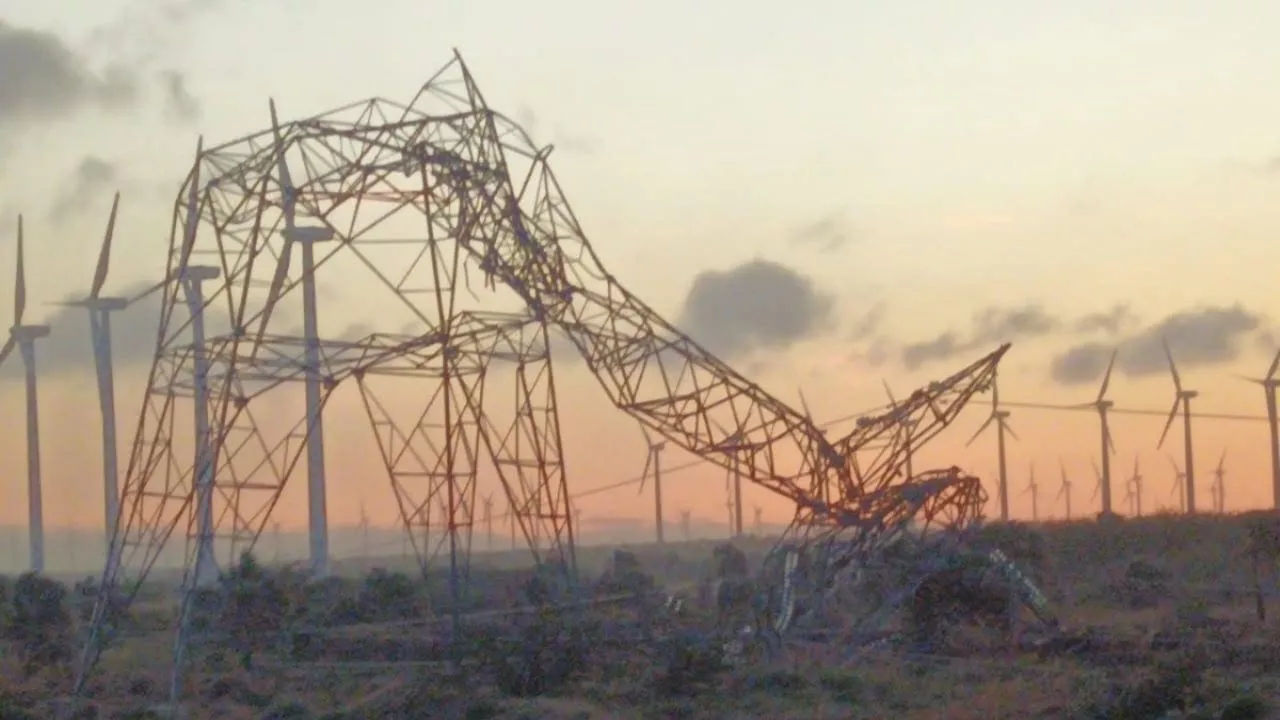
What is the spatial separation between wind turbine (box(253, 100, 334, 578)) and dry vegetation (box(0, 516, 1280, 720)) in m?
4.07

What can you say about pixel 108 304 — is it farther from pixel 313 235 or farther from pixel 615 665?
pixel 615 665

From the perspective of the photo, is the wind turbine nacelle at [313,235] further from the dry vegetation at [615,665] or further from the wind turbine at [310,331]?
the dry vegetation at [615,665]

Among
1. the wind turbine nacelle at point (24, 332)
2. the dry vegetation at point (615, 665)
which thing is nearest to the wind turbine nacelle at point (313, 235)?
the dry vegetation at point (615, 665)

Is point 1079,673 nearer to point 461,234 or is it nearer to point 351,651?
point 461,234

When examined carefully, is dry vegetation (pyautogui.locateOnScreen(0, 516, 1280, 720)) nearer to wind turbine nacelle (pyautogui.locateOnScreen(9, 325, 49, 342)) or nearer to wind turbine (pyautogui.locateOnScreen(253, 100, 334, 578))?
wind turbine (pyautogui.locateOnScreen(253, 100, 334, 578))

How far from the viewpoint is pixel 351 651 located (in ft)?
110

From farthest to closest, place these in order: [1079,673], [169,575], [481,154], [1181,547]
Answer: [169,575] → [1181,547] → [481,154] → [1079,673]

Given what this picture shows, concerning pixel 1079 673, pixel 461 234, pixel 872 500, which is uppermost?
pixel 461 234

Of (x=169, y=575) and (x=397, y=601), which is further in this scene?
(x=169, y=575)

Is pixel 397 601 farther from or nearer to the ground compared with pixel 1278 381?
nearer to the ground

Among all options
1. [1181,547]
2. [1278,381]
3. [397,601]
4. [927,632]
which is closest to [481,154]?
[927,632]

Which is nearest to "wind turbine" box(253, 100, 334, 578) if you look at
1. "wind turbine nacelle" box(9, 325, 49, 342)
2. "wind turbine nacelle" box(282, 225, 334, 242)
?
"wind turbine nacelle" box(282, 225, 334, 242)

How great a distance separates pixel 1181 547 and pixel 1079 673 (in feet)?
110

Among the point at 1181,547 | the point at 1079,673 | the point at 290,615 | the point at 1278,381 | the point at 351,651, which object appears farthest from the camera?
the point at 1278,381
